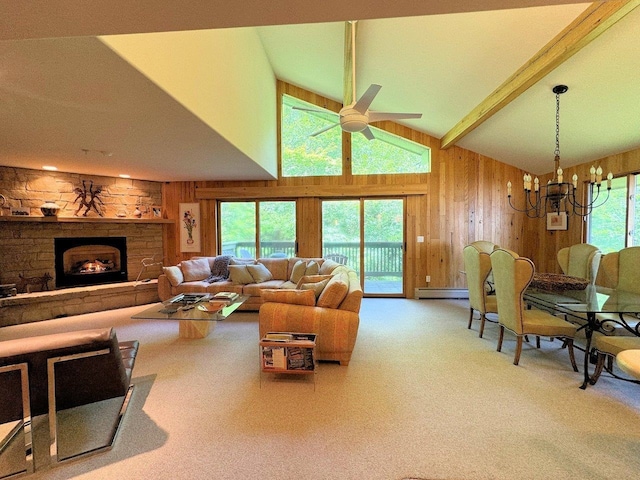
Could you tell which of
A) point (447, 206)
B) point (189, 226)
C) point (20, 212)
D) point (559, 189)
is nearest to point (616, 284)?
point (559, 189)

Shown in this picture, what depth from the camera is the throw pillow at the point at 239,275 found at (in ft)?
15.8

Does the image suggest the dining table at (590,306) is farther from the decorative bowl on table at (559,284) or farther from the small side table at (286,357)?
the small side table at (286,357)

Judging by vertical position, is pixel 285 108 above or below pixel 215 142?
above

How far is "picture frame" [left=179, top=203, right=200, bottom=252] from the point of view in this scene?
605 centimetres

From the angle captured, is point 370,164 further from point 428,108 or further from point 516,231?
point 516,231

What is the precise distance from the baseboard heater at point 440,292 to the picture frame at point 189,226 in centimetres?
473

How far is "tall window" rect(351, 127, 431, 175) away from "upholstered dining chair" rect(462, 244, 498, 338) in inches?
103

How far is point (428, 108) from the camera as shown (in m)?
4.54

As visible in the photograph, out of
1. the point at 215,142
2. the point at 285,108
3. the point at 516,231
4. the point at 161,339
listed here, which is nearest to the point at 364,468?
the point at 161,339

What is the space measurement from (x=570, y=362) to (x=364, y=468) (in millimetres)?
2601

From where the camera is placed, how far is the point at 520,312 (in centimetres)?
275

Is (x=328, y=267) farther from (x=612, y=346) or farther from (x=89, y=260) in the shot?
(x=89, y=260)

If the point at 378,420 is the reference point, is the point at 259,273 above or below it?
above

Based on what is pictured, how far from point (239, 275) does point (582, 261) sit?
4925 mm
